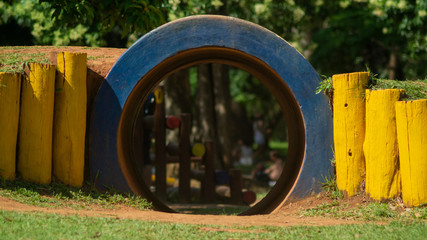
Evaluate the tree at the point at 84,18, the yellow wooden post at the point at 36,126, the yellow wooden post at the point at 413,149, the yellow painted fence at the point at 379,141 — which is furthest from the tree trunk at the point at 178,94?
the yellow wooden post at the point at 413,149

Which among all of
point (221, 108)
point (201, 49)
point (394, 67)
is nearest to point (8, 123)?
point (201, 49)

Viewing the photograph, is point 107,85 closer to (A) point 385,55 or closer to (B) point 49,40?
(B) point 49,40

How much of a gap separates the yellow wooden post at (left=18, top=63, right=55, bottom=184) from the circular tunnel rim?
908 millimetres

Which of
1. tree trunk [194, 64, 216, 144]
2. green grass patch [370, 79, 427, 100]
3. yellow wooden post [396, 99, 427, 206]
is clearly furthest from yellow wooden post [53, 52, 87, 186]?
tree trunk [194, 64, 216, 144]

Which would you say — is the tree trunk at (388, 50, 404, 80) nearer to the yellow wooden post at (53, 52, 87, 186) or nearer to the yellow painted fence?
the yellow painted fence

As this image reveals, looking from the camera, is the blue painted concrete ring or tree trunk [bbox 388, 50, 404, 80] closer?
the blue painted concrete ring

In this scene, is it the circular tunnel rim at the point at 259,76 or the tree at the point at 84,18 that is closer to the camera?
the circular tunnel rim at the point at 259,76

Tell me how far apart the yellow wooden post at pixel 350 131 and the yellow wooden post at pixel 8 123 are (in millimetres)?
3670

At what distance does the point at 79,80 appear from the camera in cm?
715

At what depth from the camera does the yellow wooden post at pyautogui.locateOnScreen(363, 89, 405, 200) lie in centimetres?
647

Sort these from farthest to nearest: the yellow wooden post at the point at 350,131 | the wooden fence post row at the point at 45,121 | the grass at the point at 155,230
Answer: the yellow wooden post at the point at 350,131 < the wooden fence post row at the point at 45,121 < the grass at the point at 155,230

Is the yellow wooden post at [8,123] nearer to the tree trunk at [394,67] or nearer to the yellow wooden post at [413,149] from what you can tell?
the yellow wooden post at [413,149]

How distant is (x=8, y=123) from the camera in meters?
6.62

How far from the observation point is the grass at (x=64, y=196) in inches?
248
